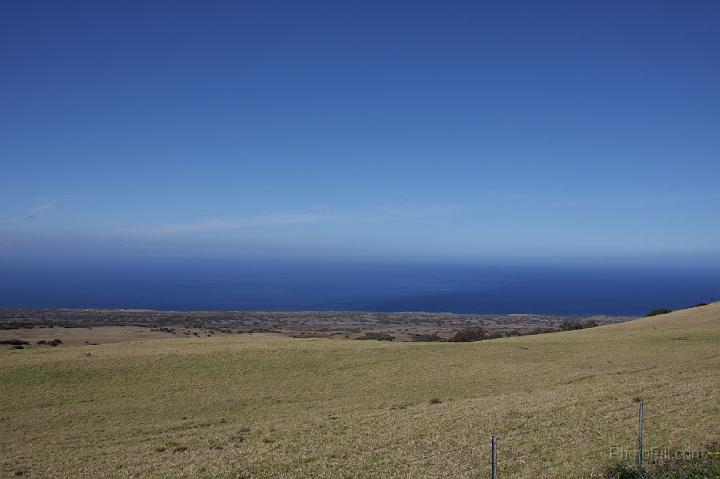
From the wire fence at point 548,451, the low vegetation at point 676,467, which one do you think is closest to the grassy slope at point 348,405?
the wire fence at point 548,451

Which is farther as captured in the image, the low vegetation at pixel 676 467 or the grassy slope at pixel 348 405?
the grassy slope at pixel 348 405

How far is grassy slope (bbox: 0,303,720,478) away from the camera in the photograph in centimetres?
1480

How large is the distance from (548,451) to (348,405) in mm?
12015

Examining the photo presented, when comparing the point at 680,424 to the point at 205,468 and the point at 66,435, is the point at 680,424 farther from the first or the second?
the point at 66,435

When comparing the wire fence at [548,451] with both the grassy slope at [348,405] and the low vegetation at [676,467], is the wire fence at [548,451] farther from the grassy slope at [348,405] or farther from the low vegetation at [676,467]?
the low vegetation at [676,467]

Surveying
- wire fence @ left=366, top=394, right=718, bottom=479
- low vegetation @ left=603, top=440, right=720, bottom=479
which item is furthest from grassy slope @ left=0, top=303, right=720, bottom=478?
low vegetation @ left=603, top=440, right=720, bottom=479

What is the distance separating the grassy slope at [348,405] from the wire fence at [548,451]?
77 millimetres

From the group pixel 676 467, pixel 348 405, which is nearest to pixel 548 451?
pixel 676 467

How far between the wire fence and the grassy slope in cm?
8

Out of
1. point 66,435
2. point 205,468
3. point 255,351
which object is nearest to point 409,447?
point 205,468

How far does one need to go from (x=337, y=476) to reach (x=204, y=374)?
72.8 feet

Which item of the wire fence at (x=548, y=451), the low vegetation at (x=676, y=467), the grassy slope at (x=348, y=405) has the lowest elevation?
the grassy slope at (x=348, y=405)

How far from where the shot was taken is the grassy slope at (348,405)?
48.6 ft

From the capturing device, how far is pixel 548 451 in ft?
46.5
